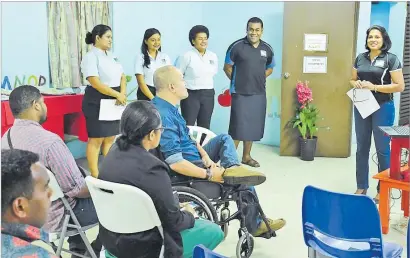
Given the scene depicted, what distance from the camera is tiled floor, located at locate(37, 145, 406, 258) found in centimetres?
306

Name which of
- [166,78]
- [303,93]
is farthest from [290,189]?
[166,78]

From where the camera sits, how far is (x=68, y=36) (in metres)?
4.73

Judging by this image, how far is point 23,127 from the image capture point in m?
2.31

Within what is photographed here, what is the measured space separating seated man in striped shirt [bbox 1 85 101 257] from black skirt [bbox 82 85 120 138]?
5.58 ft

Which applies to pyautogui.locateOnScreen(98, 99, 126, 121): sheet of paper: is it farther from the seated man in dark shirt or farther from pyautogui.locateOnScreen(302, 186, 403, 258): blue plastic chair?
the seated man in dark shirt

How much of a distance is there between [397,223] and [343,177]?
1226 millimetres

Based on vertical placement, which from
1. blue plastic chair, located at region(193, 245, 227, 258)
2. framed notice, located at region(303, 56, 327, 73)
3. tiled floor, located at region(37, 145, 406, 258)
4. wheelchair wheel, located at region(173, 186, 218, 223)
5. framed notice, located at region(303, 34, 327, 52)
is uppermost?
framed notice, located at region(303, 34, 327, 52)

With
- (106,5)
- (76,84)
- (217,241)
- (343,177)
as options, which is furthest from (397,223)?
(106,5)

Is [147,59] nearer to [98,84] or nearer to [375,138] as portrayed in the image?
[98,84]

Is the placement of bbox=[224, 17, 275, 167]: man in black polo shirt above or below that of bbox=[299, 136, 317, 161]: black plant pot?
above

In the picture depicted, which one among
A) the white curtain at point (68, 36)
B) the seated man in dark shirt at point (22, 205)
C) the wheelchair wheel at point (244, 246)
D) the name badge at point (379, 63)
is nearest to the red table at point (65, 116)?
the white curtain at point (68, 36)

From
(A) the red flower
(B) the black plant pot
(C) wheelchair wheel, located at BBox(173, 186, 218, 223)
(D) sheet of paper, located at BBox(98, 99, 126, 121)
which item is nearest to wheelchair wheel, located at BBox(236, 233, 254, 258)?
(C) wheelchair wheel, located at BBox(173, 186, 218, 223)

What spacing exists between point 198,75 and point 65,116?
1302mm

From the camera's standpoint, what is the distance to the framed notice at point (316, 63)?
17.6 ft
